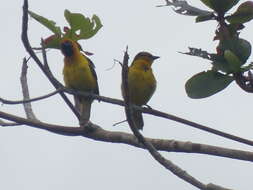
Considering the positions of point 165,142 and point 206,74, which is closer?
point 206,74

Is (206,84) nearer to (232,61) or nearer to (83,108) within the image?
(232,61)

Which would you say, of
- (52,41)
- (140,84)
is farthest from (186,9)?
(140,84)

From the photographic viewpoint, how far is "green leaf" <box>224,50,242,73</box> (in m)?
1.37

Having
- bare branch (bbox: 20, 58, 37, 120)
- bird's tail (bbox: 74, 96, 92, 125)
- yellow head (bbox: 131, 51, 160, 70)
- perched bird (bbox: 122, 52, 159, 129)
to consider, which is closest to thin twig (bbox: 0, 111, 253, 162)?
bird's tail (bbox: 74, 96, 92, 125)

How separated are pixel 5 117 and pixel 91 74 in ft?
12.6

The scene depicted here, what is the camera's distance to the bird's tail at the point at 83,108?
226 cm

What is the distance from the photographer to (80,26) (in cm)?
203

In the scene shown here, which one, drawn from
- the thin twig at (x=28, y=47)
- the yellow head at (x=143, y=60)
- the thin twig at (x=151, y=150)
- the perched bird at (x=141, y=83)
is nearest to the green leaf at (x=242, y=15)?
the thin twig at (x=151, y=150)

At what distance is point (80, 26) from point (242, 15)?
753 mm

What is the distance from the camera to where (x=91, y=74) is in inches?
230

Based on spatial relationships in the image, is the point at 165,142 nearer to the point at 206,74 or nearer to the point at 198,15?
the point at 206,74

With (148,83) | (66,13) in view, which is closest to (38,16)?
(66,13)

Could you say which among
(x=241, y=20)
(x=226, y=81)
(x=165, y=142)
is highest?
(x=241, y=20)

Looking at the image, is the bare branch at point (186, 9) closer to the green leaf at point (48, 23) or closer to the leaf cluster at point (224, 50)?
the leaf cluster at point (224, 50)
